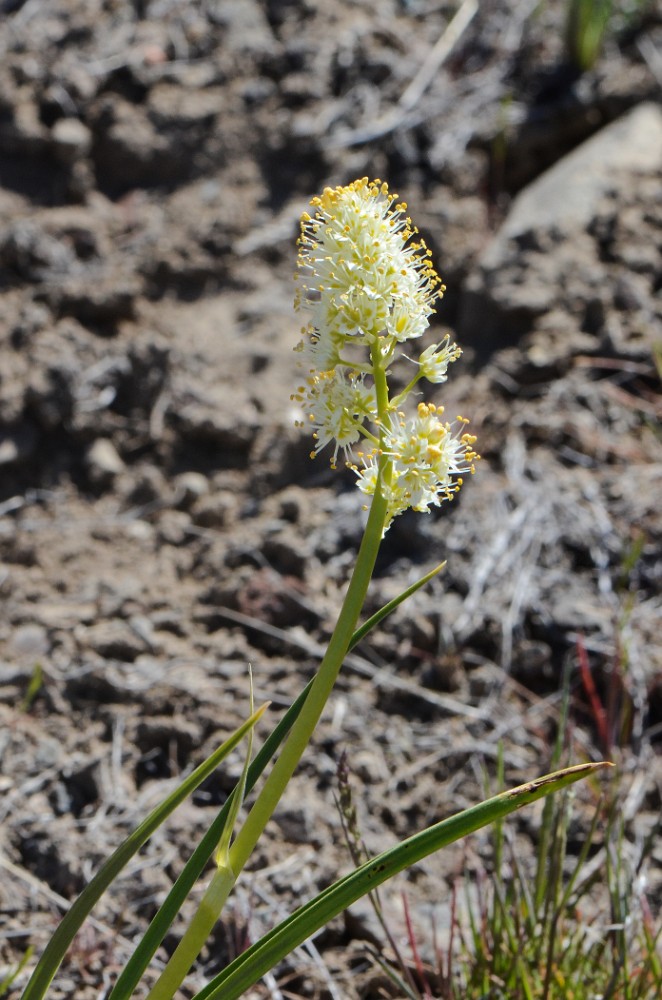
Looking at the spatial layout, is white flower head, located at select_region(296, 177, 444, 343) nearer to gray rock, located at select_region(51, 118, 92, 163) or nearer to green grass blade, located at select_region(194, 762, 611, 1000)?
green grass blade, located at select_region(194, 762, 611, 1000)

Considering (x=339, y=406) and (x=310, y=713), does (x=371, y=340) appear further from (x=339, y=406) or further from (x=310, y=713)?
(x=310, y=713)

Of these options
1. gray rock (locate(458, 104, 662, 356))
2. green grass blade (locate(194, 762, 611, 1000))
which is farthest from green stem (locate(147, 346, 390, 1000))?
gray rock (locate(458, 104, 662, 356))

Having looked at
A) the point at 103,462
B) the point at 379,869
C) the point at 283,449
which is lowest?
the point at 379,869

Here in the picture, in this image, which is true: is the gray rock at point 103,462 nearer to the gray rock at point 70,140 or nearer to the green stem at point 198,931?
the gray rock at point 70,140

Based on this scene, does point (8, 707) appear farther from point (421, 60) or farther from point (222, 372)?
point (421, 60)

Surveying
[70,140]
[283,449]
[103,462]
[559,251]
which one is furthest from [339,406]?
[70,140]

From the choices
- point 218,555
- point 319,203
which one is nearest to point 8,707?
point 218,555

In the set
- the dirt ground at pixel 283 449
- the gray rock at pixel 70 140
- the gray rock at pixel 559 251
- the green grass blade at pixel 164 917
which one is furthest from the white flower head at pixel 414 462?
the gray rock at pixel 70 140
